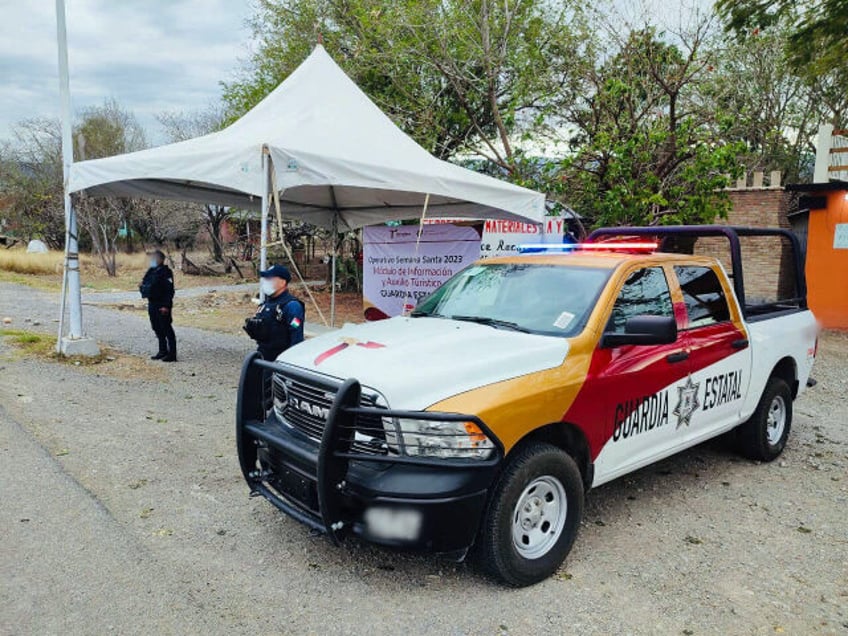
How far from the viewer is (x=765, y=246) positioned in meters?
15.1

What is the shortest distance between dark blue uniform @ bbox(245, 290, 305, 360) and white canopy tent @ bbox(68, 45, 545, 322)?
0.84m

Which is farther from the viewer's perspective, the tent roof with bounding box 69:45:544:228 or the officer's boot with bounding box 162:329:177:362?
the officer's boot with bounding box 162:329:177:362

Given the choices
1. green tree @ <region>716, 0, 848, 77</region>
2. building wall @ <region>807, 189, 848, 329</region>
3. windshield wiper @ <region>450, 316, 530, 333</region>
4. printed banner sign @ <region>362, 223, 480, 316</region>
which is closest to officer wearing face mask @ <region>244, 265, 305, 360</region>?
windshield wiper @ <region>450, 316, 530, 333</region>

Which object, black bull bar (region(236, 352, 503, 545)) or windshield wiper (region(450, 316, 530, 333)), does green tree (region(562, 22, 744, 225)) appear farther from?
black bull bar (region(236, 352, 503, 545))

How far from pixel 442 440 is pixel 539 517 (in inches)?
32.1

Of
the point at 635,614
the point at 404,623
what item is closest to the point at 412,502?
the point at 404,623

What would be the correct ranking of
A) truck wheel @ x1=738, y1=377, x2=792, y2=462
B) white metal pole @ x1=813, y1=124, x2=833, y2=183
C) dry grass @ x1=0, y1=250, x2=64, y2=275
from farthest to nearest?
dry grass @ x1=0, y1=250, x2=64, y2=275
white metal pole @ x1=813, y1=124, x2=833, y2=183
truck wheel @ x1=738, y1=377, x2=792, y2=462

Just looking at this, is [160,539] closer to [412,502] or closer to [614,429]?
[412,502]

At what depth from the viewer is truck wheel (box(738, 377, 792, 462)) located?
528 centimetres

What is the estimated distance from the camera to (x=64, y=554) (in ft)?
11.6

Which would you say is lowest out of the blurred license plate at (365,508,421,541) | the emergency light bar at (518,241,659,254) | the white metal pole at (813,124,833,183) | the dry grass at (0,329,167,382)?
the dry grass at (0,329,167,382)

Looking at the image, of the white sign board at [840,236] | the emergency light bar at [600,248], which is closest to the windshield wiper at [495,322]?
the emergency light bar at [600,248]

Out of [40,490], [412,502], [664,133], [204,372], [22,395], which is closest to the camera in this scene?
[412,502]

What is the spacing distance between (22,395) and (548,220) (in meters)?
8.17
